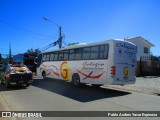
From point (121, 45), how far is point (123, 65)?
47.8 inches

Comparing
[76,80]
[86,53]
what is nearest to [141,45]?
[76,80]

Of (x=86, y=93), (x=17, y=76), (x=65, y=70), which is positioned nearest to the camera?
(x=86, y=93)

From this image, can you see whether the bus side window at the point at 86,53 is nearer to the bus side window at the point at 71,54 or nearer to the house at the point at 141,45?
the bus side window at the point at 71,54

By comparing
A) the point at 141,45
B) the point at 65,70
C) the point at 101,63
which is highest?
the point at 141,45

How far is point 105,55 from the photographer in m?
13.3

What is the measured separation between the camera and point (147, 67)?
92.2ft

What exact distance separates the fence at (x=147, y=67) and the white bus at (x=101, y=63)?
1329 centimetres

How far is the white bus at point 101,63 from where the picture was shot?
12.9 meters

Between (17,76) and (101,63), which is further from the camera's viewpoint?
(17,76)

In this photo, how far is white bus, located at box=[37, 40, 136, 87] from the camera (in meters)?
12.9

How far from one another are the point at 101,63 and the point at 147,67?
1636 cm

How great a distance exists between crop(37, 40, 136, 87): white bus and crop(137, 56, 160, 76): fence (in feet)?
43.6

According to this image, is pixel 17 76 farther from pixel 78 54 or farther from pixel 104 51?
pixel 104 51

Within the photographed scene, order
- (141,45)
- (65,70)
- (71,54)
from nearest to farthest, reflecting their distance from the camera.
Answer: (71,54) → (65,70) → (141,45)
